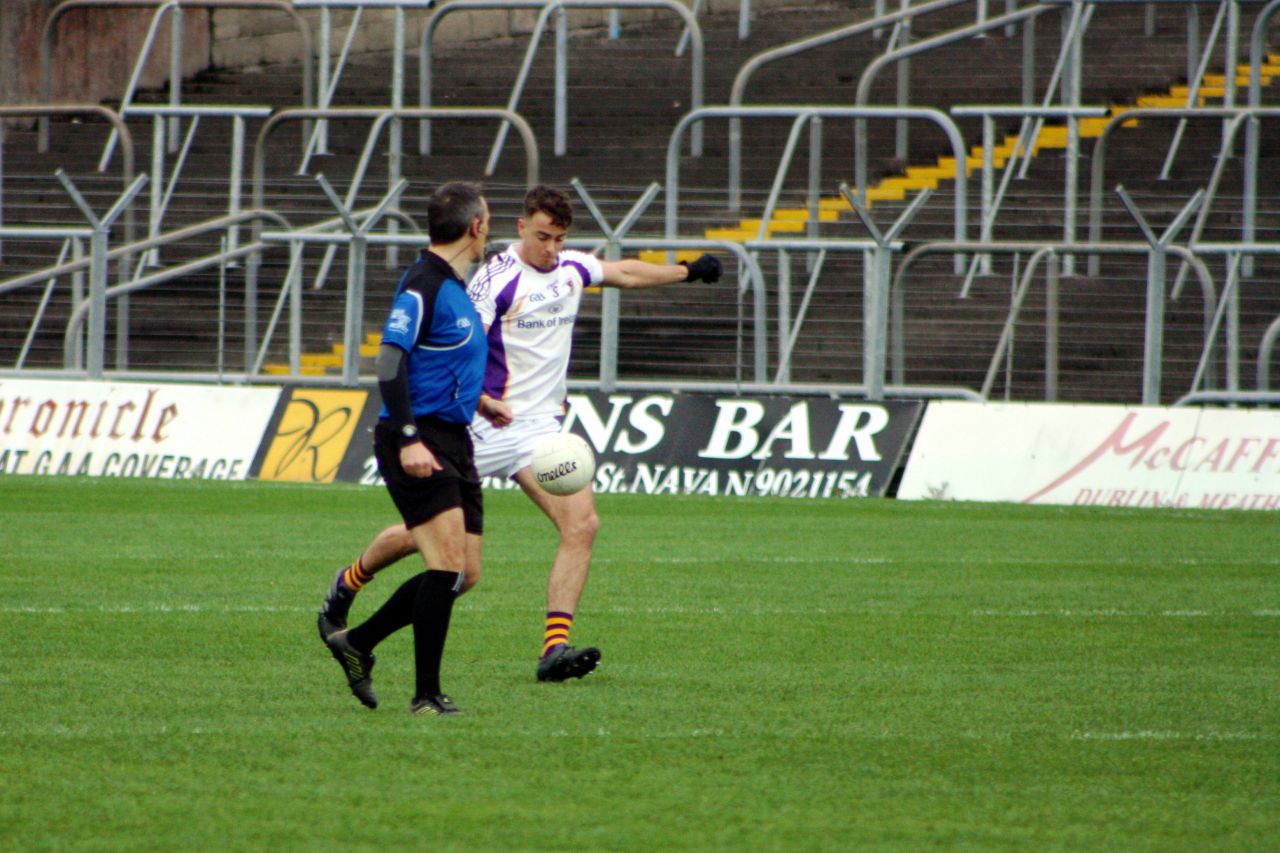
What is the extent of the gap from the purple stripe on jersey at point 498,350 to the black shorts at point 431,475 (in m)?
1.38

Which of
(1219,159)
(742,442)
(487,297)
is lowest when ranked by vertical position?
(742,442)

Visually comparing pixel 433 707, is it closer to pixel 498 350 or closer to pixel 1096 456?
pixel 498 350

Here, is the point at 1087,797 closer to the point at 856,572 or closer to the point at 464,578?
the point at 464,578

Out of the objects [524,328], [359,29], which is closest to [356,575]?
[524,328]

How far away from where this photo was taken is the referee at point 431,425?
287 inches

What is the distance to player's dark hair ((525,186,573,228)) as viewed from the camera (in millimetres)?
8719

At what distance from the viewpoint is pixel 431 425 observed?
7543 millimetres

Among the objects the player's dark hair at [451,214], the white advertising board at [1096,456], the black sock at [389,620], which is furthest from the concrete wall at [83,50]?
the black sock at [389,620]

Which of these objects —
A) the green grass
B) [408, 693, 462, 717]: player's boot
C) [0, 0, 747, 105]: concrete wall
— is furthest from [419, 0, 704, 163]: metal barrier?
[408, 693, 462, 717]: player's boot

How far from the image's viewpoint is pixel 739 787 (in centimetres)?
610

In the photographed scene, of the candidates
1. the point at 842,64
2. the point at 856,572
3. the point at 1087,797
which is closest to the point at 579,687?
the point at 1087,797

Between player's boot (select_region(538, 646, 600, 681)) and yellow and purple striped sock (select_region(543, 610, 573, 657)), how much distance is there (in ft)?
0.37

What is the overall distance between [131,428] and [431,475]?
478 inches

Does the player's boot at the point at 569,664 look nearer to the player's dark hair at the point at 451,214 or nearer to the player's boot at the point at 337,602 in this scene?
the player's boot at the point at 337,602
